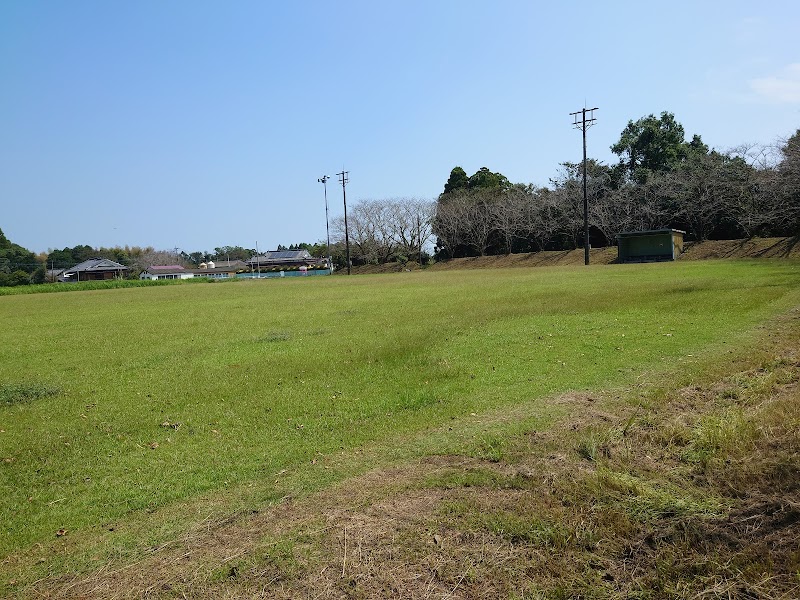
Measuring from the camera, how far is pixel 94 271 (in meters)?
100

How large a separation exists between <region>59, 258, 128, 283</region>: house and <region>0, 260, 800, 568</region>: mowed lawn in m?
94.4

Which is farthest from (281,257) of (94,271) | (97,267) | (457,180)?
(457,180)

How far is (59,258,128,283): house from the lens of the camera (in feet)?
328

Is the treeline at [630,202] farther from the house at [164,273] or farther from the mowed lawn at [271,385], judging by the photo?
the house at [164,273]

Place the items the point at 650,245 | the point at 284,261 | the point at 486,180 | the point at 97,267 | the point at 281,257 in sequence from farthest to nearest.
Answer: the point at 281,257 < the point at 284,261 < the point at 97,267 < the point at 486,180 < the point at 650,245

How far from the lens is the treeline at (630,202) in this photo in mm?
49219

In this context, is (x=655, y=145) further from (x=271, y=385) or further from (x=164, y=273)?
(x=164, y=273)

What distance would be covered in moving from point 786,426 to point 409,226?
77.5 meters

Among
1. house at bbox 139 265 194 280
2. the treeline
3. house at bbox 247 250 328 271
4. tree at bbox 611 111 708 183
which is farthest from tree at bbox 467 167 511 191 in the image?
house at bbox 139 265 194 280

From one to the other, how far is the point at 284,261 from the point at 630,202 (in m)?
82.8

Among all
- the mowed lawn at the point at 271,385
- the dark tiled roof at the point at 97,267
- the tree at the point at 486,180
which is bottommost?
the mowed lawn at the point at 271,385

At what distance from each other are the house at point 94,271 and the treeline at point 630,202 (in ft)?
213

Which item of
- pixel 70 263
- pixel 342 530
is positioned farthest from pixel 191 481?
pixel 70 263

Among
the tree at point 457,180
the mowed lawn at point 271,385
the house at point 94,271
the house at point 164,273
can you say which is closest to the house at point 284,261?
the house at point 164,273
